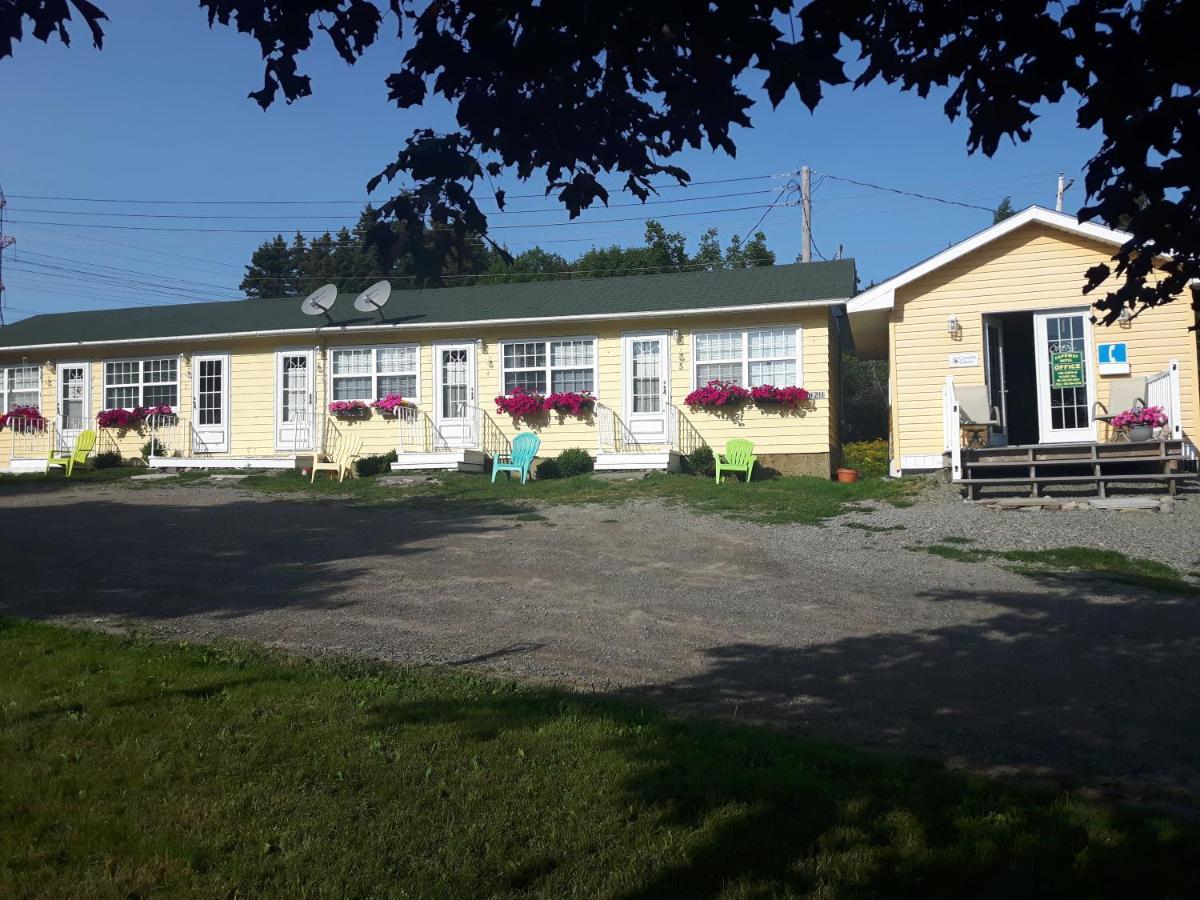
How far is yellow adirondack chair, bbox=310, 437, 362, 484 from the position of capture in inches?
798

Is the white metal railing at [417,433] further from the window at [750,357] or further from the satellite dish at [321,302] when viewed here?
the window at [750,357]

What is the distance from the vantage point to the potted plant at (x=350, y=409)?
22062mm

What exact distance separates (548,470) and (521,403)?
1554 millimetres

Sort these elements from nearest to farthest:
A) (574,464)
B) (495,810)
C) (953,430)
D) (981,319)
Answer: (495,810), (953,430), (981,319), (574,464)

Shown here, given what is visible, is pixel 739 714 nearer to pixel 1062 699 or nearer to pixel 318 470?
pixel 1062 699

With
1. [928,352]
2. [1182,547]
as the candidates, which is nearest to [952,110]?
[1182,547]

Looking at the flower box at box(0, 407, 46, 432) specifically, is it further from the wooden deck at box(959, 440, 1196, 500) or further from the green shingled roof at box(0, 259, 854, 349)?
the wooden deck at box(959, 440, 1196, 500)

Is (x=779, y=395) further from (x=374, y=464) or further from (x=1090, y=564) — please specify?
(x=1090, y=564)

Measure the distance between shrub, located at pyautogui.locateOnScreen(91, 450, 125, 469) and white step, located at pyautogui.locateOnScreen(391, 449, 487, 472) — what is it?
22.0 ft

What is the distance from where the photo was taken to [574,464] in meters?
19.8

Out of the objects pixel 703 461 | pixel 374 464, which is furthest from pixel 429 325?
pixel 703 461

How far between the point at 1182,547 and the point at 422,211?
32.1ft

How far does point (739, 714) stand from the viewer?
5727mm

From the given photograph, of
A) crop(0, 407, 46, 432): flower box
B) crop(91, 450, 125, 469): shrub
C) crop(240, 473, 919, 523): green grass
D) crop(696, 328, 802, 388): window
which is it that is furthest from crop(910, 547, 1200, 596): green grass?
crop(0, 407, 46, 432): flower box
